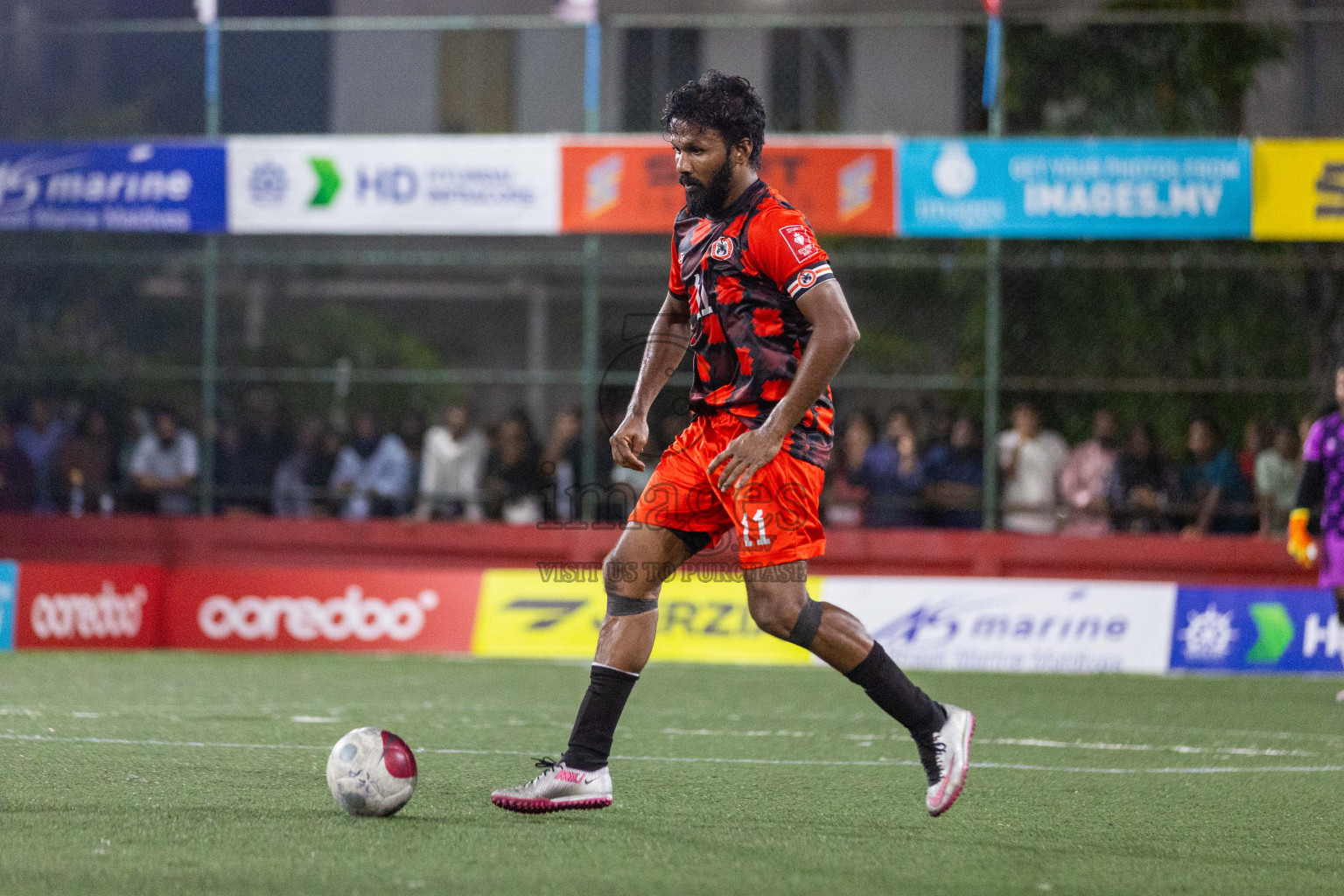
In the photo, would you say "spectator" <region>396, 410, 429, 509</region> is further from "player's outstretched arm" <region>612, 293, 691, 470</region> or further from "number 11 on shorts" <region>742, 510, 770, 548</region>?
"number 11 on shorts" <region>742, 510, 770, 548</region>

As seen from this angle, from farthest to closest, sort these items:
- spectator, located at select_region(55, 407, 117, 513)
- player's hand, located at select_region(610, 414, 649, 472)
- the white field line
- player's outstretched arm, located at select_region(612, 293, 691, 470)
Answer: spectator, located at select_region(55, 407, 117, 513) < the white field line < player's outstretched arm, located at select_region(612, 293, 691, 470) < player's hand, located at select_region(610, 414, 649, 472)

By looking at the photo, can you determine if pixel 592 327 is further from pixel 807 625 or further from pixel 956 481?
pixel 807 625

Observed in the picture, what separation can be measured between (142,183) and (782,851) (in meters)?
11.8

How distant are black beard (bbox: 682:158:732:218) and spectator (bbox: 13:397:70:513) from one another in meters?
11.8

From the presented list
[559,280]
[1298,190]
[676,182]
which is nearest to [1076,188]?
[1298,190]

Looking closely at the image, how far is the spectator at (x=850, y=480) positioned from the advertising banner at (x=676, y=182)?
1.86m

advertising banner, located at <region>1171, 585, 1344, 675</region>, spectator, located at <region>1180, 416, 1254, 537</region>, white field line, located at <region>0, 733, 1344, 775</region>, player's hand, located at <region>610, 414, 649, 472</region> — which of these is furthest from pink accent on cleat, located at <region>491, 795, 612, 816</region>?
spectator, located at <region>1180, 416, 1254, 537</region>

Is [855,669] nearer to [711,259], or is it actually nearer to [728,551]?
[711,259]

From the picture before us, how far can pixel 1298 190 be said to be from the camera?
13.9 m

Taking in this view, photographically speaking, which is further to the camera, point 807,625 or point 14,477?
point 14,477

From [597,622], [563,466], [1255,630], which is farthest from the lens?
[563,466]

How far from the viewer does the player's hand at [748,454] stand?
16.3ft

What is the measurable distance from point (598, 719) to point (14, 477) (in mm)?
11623

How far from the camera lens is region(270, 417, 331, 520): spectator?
15.4m
